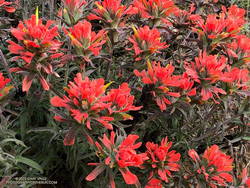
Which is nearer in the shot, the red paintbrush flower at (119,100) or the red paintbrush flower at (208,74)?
the red paintbrush flower at (119,100)

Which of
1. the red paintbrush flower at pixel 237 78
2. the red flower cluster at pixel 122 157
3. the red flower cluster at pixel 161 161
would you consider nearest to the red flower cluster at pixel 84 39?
the red flower cluster at pixel 122 157

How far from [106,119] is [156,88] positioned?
0.28m

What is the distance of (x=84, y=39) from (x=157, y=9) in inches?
17.4

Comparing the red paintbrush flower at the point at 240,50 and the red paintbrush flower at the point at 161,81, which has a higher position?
the red paintbrush flower at the point at 240,50

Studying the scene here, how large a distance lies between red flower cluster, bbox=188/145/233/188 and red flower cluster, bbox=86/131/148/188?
312 millimetres

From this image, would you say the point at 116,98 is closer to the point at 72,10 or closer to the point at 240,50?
the point at 72,10

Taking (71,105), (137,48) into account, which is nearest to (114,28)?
(137,48)

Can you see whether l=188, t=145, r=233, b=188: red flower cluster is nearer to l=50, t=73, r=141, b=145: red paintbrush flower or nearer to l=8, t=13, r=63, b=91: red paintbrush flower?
l=50, t=73, r=141, b=145: red paintbrush flower

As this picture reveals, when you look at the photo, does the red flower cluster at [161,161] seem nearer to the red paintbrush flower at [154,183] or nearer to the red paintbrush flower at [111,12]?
the red paintbrush flower at [154,183]

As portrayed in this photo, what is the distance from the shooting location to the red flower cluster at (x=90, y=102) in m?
0.92

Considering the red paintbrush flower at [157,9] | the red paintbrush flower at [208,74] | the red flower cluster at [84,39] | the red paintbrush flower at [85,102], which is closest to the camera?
the red paintbrush flower at [85,102]

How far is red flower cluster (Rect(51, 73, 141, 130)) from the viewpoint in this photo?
36.0 inches

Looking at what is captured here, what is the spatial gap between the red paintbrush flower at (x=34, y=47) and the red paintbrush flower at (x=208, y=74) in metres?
0.52

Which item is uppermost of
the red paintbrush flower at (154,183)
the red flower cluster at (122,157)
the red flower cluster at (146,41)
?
the red flower cluster at (146,41)
